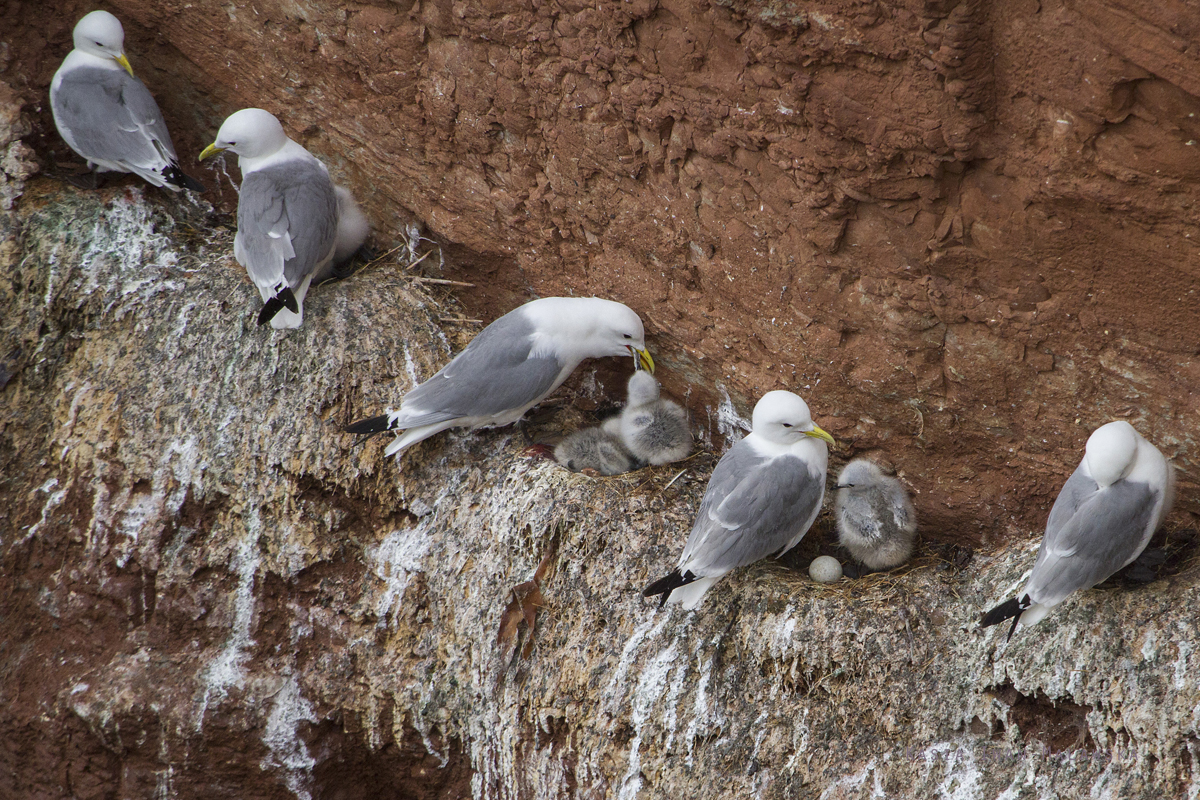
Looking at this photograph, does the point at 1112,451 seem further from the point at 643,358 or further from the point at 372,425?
the point at 372,425

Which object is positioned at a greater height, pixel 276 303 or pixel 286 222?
pixel 286 222

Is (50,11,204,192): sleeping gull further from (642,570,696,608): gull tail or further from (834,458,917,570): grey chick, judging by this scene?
(834,458,917,570): grey chick

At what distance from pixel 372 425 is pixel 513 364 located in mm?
640

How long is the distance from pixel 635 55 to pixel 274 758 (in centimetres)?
339

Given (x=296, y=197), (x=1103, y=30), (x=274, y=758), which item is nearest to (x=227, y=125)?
(x=296, y=197)

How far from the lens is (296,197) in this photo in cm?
455

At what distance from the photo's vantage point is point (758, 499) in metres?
3.54

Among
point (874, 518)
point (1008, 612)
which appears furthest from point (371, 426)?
point (1008, 612)

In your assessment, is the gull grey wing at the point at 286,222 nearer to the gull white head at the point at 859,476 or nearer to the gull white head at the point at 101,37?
the gull white head at the point at 101,37

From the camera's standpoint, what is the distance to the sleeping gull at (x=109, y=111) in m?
4.95

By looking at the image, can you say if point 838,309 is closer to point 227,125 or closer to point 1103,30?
point 1103,30

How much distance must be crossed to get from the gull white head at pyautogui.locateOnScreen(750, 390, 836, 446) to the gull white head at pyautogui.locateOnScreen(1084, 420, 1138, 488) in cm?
90

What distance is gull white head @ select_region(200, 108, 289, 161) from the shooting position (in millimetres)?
4617

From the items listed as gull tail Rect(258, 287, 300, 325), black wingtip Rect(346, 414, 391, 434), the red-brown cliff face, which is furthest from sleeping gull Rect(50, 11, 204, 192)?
black wingtip Rect(346, 414, 391, 434)
